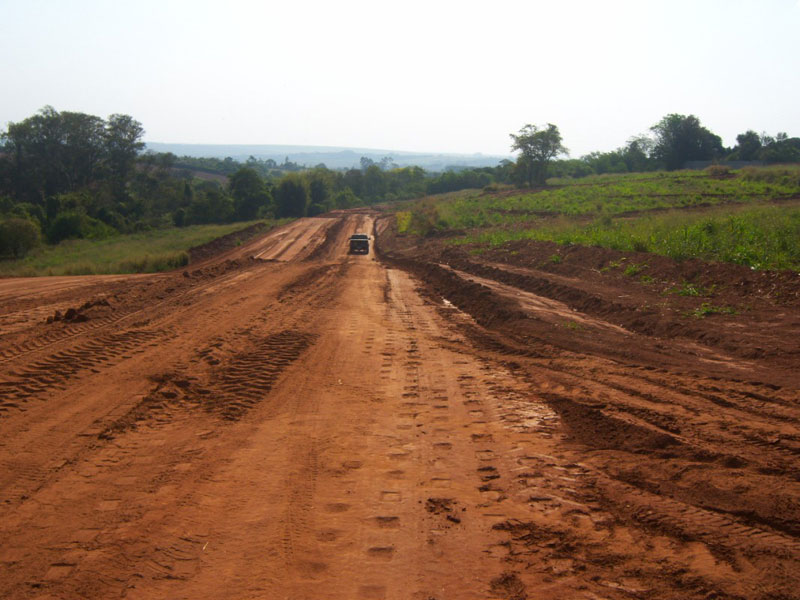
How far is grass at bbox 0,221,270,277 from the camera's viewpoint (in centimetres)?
2667

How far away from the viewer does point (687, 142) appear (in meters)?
85.1

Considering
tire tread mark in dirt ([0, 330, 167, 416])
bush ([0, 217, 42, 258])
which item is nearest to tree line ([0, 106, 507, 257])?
bush ([0, 217, 42, 258])

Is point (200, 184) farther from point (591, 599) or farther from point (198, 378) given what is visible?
point (591, 599)

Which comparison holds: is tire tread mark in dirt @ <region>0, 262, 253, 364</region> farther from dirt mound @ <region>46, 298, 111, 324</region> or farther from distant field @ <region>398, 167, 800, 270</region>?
distant field @ <region>398, 167, 800, 270</region>

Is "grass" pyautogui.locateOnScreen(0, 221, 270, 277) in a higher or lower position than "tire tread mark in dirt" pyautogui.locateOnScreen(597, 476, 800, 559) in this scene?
higher

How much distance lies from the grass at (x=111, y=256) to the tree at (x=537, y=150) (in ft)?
146

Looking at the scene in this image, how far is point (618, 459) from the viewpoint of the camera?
5633 millimetres

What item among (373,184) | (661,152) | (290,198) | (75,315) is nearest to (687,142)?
(661,152)

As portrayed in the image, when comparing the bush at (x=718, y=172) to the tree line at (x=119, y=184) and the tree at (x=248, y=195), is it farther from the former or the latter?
the tree at (x=248, y=195)

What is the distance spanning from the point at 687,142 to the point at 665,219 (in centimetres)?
7156

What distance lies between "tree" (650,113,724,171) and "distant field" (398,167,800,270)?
2874cm

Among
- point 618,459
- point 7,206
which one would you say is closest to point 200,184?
point 7,206

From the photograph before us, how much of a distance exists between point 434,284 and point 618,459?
14.1 m

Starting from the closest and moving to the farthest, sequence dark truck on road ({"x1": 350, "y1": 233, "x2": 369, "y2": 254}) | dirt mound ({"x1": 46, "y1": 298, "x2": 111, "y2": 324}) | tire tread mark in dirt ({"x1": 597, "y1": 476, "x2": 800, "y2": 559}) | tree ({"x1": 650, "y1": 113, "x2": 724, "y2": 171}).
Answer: tire tread mark in dirt ({"x1": 597, "y1": 476, "x2": 800, "y2": 559})
dirt mound ({"x1": 46, "y1": 298, "x2": 111, "y2": 324})
dark truck on road ({"x1": 350, "y1": 233, "x2": 369, "y2": 254})
tree ({"x1": 650, "y1": 113, "x2": 724, "y2": 171})
